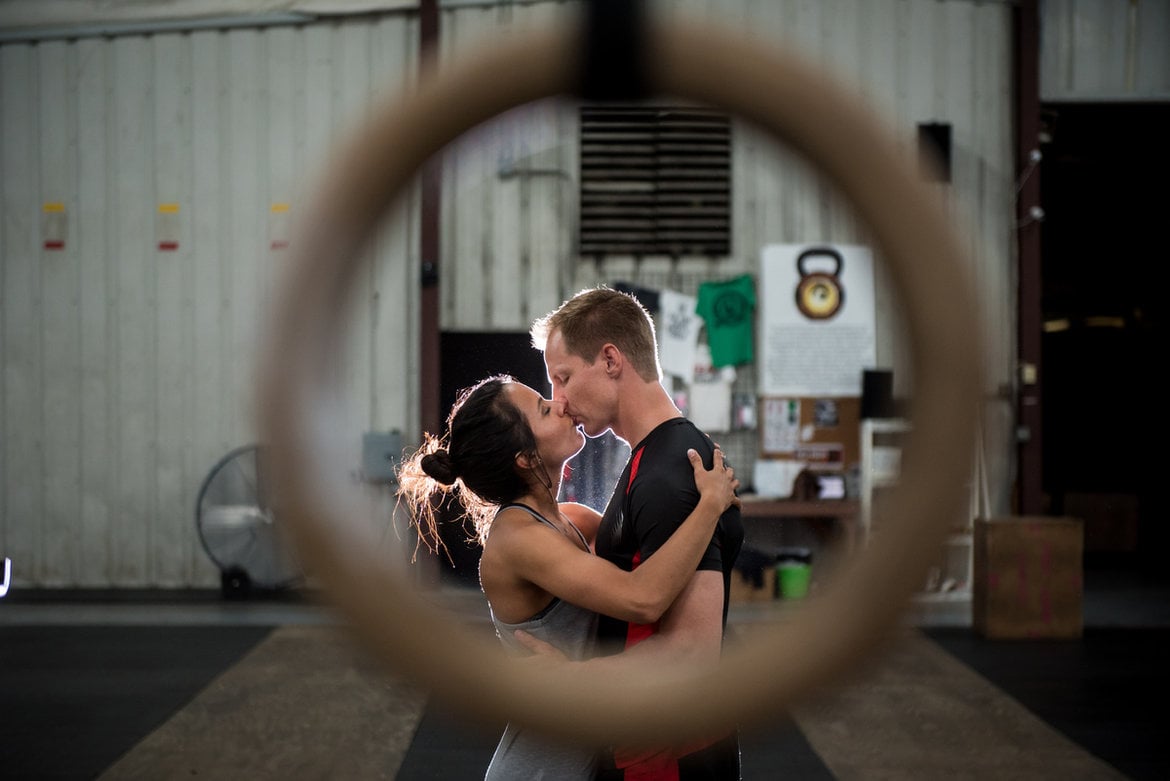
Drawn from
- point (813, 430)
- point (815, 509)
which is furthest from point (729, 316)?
point (815, 509)

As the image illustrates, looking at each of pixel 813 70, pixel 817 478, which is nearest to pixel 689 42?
pixel 813 70

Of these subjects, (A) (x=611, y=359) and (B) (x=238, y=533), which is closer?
(A) (x=611, y=359)

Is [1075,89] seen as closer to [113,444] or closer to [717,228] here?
[717,228]

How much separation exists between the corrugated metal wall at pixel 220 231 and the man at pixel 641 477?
A: 16.0 ft

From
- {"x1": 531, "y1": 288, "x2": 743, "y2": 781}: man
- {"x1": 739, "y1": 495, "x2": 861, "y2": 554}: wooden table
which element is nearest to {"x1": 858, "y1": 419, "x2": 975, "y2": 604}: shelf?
{"x1": 739, "y1": 495, "x2": 861, "y2": 554}: wooden table

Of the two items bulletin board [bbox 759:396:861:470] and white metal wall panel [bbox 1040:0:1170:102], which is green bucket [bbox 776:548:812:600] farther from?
white metal wall panel [bbox 1040:0:1170:102]

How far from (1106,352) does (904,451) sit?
9.64 metres

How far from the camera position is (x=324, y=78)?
6426 mm

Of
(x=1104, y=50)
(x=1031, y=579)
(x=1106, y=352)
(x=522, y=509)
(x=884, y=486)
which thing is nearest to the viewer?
(x=522, y=509)

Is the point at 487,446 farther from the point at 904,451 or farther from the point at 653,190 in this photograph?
the point at 653,190

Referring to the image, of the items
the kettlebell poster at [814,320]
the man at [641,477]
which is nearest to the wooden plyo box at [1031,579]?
the kettlebell poster at [814,320]

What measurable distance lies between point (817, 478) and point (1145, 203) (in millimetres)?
4595

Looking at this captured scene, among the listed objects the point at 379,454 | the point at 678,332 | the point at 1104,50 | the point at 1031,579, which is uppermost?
the point at 1104,50

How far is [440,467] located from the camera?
154cm
